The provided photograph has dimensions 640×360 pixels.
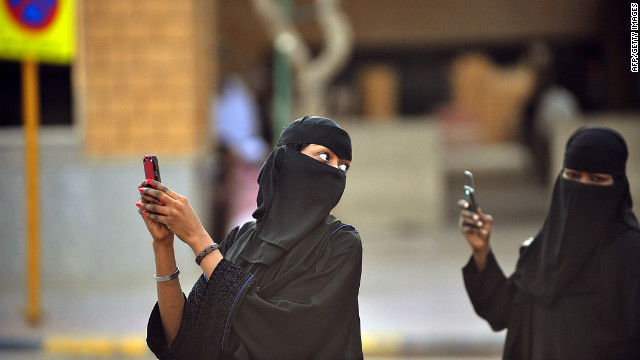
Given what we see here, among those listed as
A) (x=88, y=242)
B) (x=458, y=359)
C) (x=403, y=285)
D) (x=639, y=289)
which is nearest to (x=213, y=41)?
(x=88, y=242)

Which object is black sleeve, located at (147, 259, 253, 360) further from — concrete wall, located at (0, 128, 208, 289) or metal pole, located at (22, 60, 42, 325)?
concrete wall, located at (0, 128, 208, 289)

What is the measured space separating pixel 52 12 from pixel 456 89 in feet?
41.6

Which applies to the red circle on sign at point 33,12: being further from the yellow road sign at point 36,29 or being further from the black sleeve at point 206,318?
the black sleeve at point 206,318

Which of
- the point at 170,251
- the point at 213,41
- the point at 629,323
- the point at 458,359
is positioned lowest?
the point at 458,359

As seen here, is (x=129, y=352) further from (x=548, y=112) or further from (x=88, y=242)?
(x=548, y=112)

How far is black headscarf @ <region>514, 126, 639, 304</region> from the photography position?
11.1 ft

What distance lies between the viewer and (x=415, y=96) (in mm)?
19219

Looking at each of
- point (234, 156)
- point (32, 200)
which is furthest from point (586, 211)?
point (234, 156)

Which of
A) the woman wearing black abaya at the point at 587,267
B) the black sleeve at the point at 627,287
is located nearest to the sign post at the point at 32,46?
the woman wearing black abaya at the point at 587,267

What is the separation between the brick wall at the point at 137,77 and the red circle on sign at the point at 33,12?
5.84ft

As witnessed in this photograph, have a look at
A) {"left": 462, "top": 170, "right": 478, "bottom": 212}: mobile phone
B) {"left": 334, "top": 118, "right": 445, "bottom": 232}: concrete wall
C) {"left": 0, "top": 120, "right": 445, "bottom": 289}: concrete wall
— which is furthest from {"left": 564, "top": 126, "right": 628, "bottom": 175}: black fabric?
Answer: {"left": 334, "top": 118, "right": 445, "bottom": 232}: concrete wall

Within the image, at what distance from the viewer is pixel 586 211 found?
3389 millimetres

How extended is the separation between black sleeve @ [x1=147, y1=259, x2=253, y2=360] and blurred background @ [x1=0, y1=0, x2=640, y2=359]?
420 centimetres

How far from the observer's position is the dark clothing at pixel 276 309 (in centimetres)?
281
